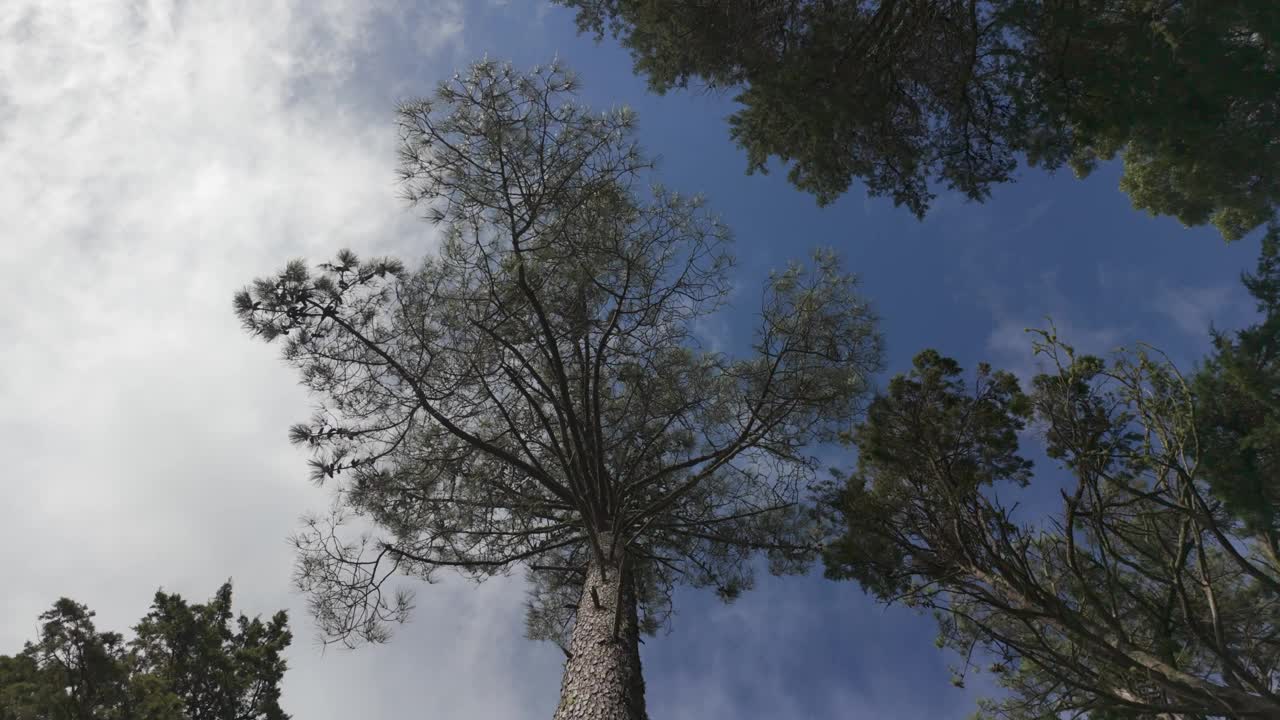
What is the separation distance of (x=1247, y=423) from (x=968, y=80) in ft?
12.2

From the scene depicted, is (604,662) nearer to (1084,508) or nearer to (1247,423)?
(1084,508)

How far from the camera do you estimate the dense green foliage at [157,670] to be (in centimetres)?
670

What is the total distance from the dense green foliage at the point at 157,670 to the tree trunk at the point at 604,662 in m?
5.81

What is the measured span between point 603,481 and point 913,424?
3162 millimetres

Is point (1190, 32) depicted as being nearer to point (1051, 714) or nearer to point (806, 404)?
point (806, 404)

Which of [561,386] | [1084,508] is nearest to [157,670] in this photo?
[561,386]

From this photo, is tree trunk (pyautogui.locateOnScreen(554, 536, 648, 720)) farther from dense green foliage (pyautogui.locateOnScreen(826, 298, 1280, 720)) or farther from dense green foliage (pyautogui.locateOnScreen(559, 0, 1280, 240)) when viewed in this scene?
dense green foliage (pyautogui.locateOnScreen(559, 0, 1280, 240))

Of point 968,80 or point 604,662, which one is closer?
point 604,662

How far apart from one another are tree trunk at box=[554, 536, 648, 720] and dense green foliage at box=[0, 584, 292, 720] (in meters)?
5.81

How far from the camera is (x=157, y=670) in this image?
876 centimetres

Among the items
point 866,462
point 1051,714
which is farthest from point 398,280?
point 1051,714

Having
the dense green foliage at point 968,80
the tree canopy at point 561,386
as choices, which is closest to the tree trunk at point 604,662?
the tree canopy at point 561,386

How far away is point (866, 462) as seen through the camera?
593 cm

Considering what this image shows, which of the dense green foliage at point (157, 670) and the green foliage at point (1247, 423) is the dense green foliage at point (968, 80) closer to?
the green foliage at point (1247, 423)
